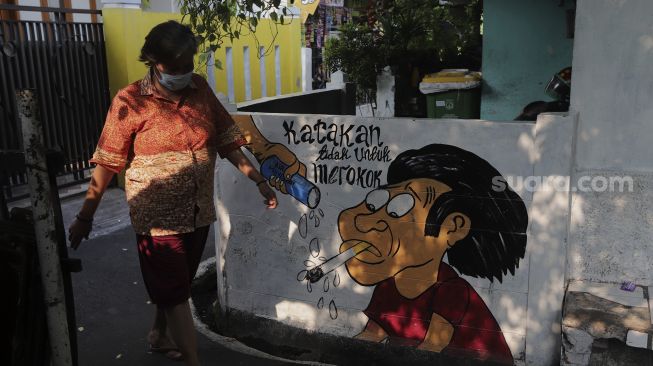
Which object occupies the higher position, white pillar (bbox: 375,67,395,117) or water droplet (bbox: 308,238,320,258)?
white pillar (bbox: 375,67,395,117)

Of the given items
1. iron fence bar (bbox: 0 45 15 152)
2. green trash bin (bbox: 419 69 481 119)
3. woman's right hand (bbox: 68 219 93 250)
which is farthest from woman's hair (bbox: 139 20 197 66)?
iron fence bar (bbox: 0 45 15 152)

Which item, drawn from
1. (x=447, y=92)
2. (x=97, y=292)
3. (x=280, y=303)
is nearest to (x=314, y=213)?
(x=280, y=303)

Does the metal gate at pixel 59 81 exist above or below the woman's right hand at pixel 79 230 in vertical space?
above

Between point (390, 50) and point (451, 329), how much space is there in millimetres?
4894

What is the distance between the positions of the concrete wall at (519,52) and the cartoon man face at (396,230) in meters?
3.89

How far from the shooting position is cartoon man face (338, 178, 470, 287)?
3408mm

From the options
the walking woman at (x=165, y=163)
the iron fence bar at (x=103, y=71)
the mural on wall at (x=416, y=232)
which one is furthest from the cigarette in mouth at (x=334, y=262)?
the iron fence bar at (x=103, y=71)

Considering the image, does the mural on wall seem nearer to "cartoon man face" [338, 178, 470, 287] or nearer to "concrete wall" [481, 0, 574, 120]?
Result: "cartoon man face" [338, 178, 470, 287]

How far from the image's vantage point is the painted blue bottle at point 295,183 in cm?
368

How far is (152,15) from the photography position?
324 inches

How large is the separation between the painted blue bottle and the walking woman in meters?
0.61

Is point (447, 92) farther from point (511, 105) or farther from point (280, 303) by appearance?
point (280, 303)

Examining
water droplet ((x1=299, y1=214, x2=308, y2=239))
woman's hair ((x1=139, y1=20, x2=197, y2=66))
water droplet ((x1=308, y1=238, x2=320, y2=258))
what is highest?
woman's hair ((x1=139, y1=20, x2=197, y2=66))

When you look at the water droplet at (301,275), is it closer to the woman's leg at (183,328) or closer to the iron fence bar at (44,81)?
the woman's leg at (183,328)
